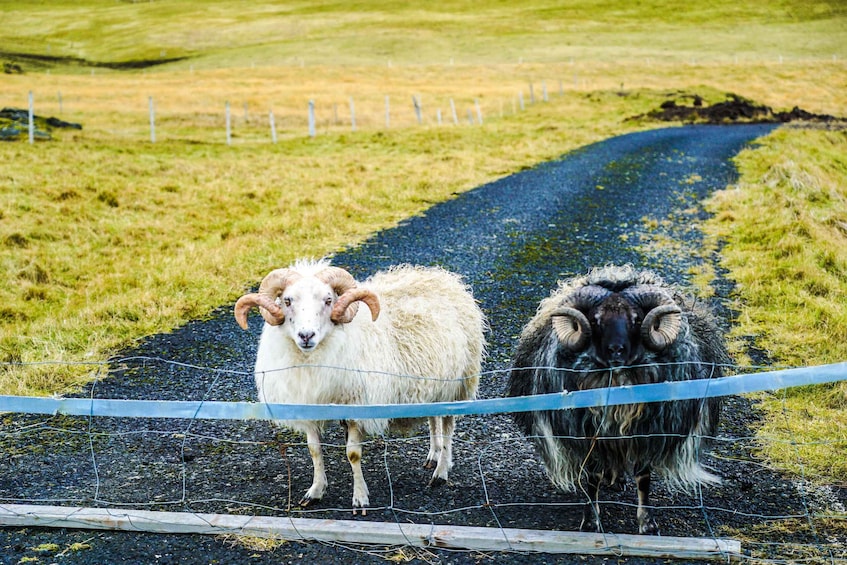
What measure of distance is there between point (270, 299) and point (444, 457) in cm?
202

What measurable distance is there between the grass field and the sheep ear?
2067 millimetres

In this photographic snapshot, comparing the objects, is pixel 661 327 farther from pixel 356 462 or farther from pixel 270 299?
pixel 270 299

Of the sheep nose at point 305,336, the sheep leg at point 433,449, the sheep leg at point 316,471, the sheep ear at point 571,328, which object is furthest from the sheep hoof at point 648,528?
the sheep nose at point 305,336

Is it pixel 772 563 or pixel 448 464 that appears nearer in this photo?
pixel 772 563

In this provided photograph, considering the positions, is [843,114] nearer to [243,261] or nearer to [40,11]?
[243,261]

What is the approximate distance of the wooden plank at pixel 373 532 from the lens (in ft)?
18.0

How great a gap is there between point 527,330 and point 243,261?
814cm

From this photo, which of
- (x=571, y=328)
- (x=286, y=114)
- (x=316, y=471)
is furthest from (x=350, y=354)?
(x=286, y=114)

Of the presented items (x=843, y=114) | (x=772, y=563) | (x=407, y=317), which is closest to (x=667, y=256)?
(x=407, y=317)

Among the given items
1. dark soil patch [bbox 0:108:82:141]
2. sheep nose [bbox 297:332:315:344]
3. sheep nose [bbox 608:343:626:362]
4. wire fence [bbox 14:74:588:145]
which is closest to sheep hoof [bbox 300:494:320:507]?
sheep nose [bbox 297:332:315:344]

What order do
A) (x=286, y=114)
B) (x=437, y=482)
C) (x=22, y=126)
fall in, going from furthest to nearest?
1. (x=286, y=114)
2. (x=22, y=126)
3. (x=437, y=482)

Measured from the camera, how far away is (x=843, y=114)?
4231 centimetres

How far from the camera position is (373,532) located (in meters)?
5.75

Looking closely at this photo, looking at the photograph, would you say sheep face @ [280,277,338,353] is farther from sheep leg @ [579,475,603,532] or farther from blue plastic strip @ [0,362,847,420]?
sheep leg @ [579,475,603,532]
